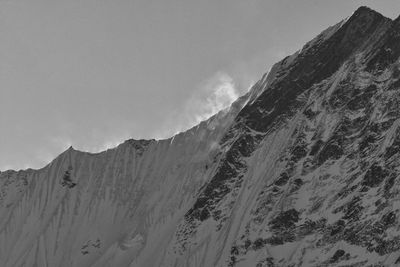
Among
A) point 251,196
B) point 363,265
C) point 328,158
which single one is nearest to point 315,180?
point 328,158

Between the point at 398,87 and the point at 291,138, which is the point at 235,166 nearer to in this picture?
the point at 291,138

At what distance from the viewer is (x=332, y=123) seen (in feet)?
582

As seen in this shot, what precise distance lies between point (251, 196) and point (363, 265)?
132 feet

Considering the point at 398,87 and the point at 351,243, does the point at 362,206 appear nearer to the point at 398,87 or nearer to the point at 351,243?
the point at 351,243

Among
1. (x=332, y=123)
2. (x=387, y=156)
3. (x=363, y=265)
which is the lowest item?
(x=363, y=265)

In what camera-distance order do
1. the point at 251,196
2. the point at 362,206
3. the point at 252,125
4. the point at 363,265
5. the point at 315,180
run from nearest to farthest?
1. the point at 363,265
2. the point at 362,206
3. the point at 315,180
4. the point at 251,196
5. the point at 252,125

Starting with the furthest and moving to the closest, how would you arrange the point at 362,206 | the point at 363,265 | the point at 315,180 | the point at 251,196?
the point at 251,196
the point at 315,180
the point at 362,206
the point at 363,265

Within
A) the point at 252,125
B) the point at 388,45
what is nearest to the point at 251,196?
the point at 252,125

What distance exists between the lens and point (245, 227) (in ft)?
566

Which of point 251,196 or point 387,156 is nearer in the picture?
point 387,156

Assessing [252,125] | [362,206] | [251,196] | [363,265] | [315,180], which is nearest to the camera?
[363,265]

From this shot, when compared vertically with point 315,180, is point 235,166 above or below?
above

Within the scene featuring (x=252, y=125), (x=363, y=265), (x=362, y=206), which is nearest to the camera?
(x=363, y=265)

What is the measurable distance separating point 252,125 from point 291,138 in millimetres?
15808
